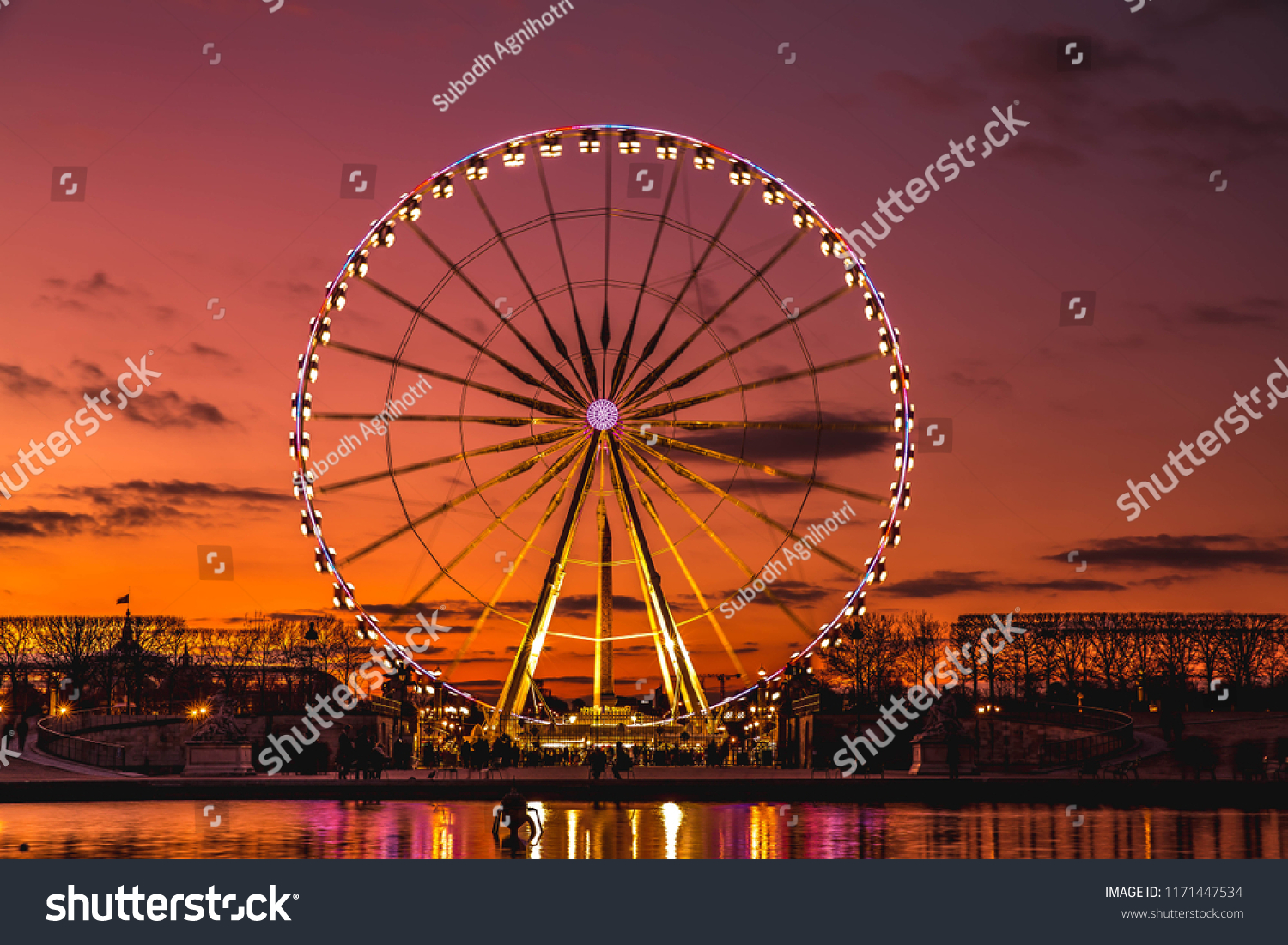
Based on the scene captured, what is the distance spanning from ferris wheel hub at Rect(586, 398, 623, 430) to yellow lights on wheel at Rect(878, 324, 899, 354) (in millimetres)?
6154

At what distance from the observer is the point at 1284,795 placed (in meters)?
25.5

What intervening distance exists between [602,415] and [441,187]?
6330 millimetres

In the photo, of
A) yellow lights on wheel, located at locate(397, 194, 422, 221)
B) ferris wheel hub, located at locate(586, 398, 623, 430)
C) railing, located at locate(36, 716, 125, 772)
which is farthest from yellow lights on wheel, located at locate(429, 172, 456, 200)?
railing, located at locate(36, 716, 125, 772)

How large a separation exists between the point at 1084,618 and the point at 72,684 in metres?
59.4

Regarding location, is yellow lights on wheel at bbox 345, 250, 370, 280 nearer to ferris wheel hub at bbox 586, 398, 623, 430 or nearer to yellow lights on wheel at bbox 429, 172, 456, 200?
yellow lights on wheel at bbox 429, 172, 456, 200

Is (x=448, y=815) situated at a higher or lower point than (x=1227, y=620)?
lower

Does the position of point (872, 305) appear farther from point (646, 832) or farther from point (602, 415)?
point (646, 832)

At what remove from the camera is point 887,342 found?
30.6 meters

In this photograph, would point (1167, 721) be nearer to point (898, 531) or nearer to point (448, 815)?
point (898, 531)

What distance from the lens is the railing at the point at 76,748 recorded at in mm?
36812

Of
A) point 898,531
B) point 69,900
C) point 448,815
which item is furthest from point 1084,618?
point 69,900

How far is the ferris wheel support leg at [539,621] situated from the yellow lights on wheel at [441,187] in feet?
22.4

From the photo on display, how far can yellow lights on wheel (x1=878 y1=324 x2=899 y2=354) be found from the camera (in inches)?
1203

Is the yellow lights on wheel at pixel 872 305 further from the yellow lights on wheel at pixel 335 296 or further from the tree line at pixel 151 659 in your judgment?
the tree line at pixel 151 659
